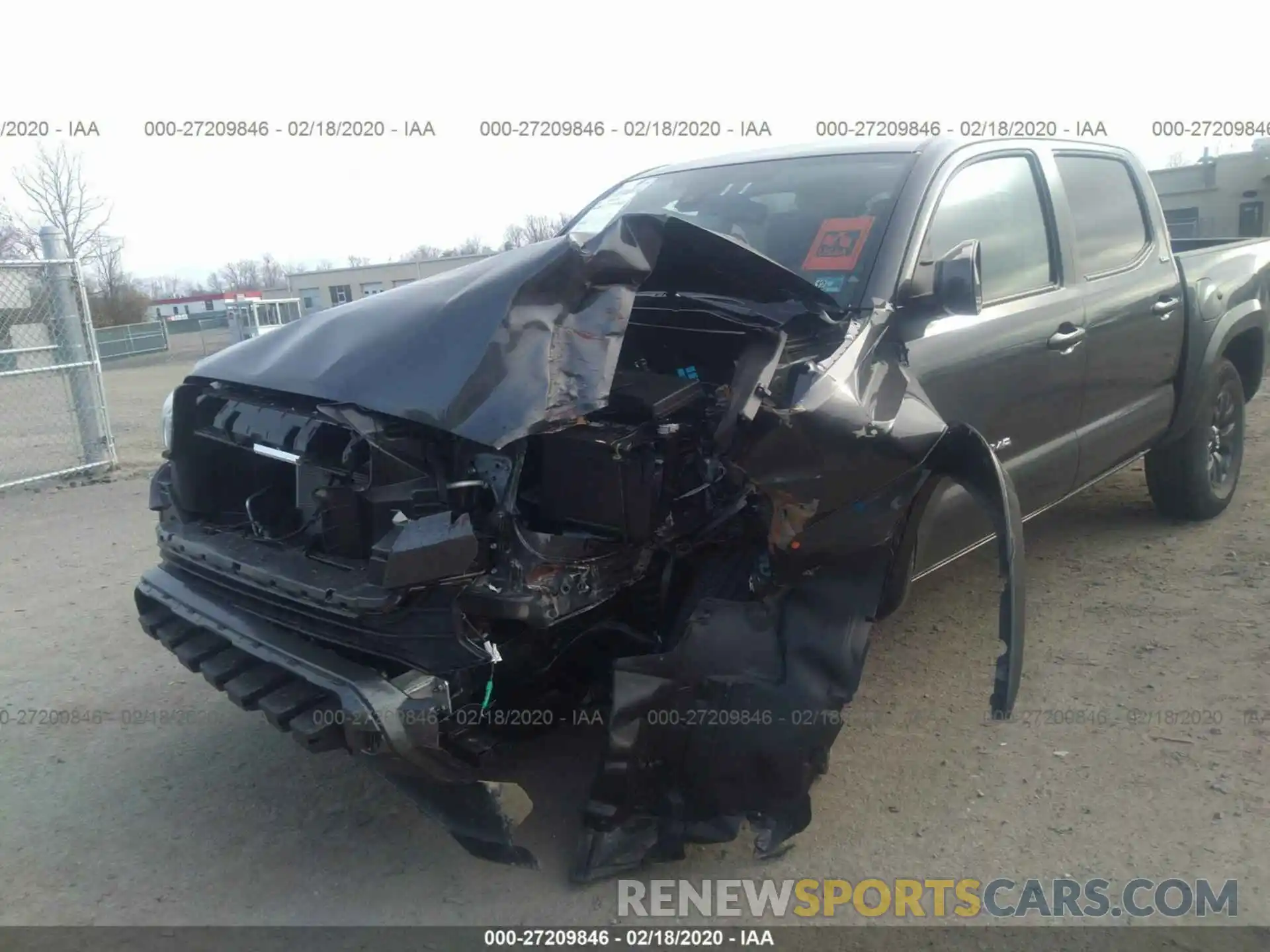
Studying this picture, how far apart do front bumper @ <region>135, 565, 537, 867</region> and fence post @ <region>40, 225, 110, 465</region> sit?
6.70 m

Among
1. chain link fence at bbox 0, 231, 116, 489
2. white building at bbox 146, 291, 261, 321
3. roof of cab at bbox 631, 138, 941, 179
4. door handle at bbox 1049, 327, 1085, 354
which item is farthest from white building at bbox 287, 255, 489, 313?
door handle at bbox 1049, 327, 1085, 354

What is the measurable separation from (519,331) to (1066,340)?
7.60 ft

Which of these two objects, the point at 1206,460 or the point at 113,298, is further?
the point at 113,298

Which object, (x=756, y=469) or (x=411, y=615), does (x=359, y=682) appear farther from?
(x=756, y=469)

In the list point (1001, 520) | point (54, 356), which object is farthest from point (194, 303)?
point (1001, 520)

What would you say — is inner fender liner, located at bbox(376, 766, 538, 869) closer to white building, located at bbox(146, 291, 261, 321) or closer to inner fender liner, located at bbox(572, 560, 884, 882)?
inner fender liner, located at bbox(572, 560, 884, 882)

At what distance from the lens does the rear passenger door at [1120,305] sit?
13.4 ft

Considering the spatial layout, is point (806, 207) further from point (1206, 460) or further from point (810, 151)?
point (1206, 460)

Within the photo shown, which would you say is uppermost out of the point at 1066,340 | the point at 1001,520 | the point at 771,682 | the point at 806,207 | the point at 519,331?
the point at 806,207

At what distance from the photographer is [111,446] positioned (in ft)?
28.8

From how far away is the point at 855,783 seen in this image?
3.15 meters

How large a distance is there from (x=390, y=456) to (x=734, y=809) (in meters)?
1.33

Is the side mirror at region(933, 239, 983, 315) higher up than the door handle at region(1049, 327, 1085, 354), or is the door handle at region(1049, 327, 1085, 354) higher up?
the side mirror at region(933, 239, 983, 315)

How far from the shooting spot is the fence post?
8320mm
